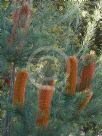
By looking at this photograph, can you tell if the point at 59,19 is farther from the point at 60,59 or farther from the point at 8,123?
the point at 8,123

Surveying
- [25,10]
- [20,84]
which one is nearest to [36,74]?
[25,10]

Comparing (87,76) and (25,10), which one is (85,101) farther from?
(25,10)

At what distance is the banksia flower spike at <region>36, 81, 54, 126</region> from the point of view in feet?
5.39

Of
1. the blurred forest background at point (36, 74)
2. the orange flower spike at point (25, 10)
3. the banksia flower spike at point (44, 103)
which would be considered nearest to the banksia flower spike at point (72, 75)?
the blurred forest background at point (36, 74)

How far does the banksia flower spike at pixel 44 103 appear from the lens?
5.39 feet

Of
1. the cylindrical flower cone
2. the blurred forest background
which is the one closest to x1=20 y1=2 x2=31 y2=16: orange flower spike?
the blurred forest background

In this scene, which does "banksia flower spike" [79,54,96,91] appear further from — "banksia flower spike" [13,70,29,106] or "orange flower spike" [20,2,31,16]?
"orange flower spike" [20,2,31,16]

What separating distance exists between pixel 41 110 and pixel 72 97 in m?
0.25

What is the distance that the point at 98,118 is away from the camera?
202 cm

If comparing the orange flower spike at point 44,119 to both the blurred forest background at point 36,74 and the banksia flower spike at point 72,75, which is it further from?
the banksia flower spike at point 72,75

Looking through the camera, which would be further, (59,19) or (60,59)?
(59,19)

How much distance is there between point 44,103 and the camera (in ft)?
5.45

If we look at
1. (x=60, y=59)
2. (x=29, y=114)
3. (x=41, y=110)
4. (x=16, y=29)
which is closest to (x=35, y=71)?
(x=60, y=59)

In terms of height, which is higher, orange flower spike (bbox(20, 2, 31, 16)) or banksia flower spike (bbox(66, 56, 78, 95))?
orange flower spike (bbox(20, 2, 31, 16))
